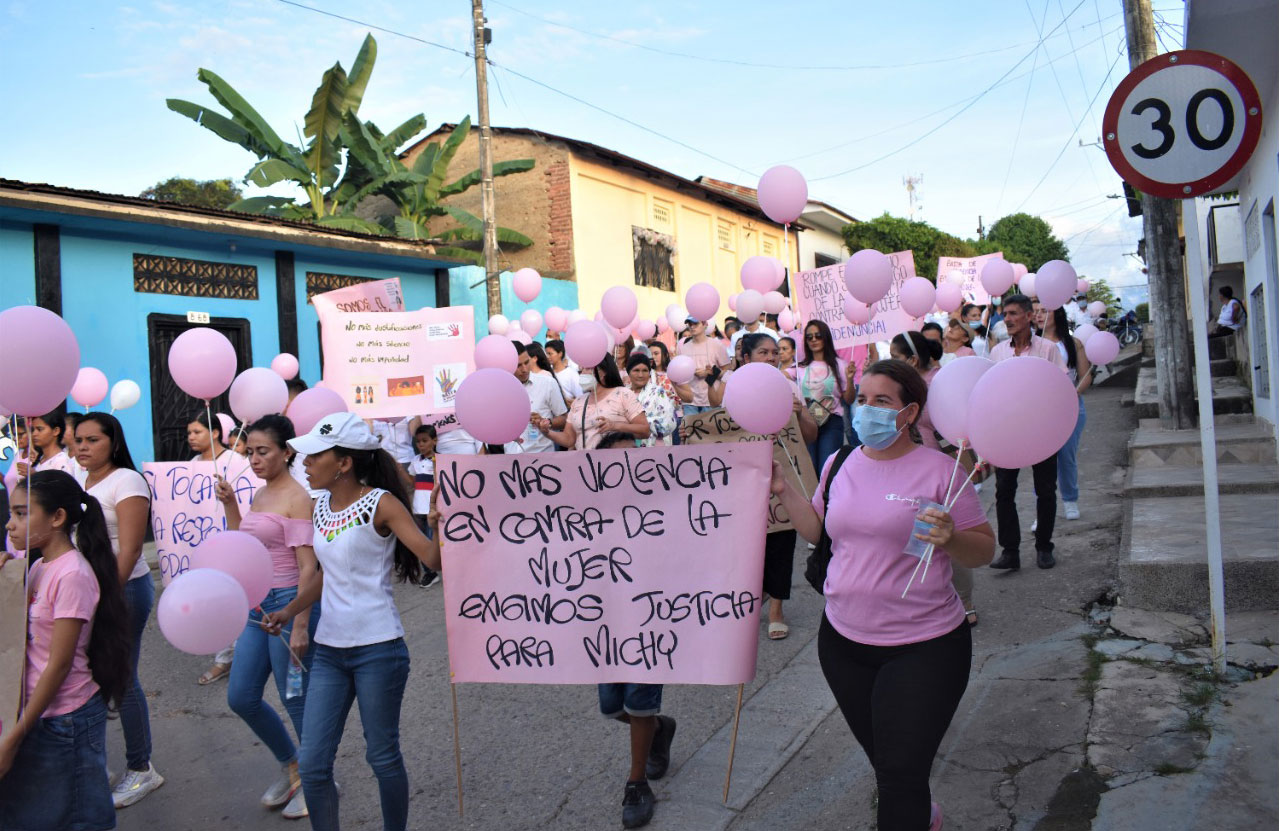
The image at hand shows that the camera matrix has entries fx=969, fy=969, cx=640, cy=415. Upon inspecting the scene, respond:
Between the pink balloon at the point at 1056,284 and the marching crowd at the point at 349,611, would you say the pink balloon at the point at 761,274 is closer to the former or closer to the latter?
the pink balloon at the point at 1056,284

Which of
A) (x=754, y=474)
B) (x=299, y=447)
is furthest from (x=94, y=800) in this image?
(x=754, y=474)

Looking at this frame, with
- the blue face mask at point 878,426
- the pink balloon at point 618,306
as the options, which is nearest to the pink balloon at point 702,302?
the pink balloon at point 618,306

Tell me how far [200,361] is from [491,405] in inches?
79.9

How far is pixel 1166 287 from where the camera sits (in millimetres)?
10172

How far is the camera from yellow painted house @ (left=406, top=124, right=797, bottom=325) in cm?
2056

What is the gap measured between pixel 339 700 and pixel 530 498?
40.3 inches

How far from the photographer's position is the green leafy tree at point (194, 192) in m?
31.6

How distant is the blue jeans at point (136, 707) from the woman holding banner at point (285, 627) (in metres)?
0.62

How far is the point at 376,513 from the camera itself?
360 centimetres

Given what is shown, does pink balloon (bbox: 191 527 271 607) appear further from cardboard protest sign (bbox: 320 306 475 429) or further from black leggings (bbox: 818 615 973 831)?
cardboard protest sign (bbox: 320 306 475 429)

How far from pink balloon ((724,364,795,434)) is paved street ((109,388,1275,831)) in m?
1.53

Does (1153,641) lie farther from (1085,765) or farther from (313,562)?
(313,562)

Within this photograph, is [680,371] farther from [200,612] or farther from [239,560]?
[200,612]

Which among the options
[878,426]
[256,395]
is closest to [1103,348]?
[878,426]
